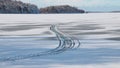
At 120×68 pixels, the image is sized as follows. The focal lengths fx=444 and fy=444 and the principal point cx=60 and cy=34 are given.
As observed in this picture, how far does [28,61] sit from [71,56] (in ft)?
3.26

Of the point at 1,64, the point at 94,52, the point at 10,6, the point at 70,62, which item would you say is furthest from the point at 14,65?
the point at 10,6

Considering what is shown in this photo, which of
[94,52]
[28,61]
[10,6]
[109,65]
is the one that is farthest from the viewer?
[10,6]

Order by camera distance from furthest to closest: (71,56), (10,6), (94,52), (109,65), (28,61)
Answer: (10,6)
(94,52)
(71,56)
(28,61)
(109,65)

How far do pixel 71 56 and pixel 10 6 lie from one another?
213 ft

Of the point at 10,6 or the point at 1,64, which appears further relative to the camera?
the point at 10,6

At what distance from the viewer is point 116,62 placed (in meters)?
7.38

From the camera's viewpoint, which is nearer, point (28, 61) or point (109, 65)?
point (109, 65)

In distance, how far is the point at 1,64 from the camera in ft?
23.9

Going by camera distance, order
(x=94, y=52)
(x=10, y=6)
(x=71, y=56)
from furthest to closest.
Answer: (x=10, y=6) < (x=94, y=52) < (x=71, y=56)

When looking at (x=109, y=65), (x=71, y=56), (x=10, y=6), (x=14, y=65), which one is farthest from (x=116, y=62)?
(x=10, y=6)

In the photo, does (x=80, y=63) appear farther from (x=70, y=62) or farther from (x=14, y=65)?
(x=14, y=65)

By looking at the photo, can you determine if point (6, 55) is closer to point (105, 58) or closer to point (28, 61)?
point (28, 61)

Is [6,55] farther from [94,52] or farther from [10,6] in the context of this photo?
[10,6]

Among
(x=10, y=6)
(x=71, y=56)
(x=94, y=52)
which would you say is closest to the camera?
(x=71, y=56)
